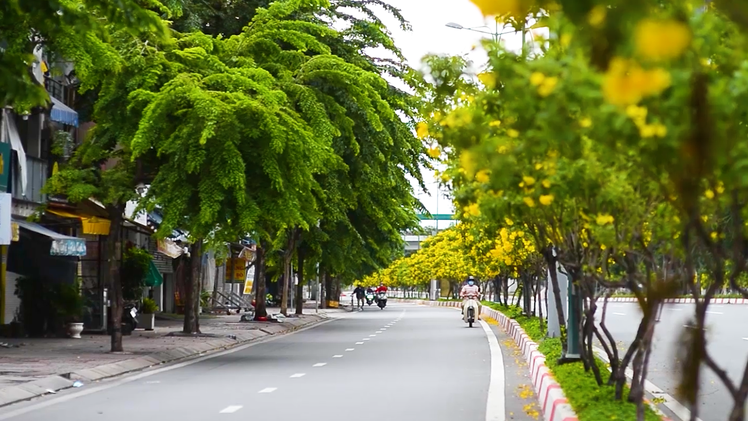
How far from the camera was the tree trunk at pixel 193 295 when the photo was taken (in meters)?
30.5

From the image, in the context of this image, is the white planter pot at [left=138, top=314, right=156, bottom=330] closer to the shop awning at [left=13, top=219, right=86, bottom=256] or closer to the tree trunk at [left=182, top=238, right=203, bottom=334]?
the tree trunk at [left=182, top=238, right=203, bottom=334]

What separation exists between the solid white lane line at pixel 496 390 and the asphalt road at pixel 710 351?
191 cm

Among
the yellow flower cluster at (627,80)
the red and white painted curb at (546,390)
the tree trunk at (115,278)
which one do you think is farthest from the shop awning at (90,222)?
the yellow flower cluster at (627,80)

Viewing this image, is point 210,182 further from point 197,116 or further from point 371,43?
point 371,43

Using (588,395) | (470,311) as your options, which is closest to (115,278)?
(588,395)

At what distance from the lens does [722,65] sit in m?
6.47

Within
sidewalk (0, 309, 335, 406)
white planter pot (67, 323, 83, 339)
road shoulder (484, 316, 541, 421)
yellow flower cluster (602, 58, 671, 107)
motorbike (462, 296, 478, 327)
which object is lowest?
road shoulder (484, 316, 541, 421)

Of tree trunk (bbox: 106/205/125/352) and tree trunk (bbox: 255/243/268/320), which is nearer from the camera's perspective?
tree trunk (bbox: 106/205/125/352)

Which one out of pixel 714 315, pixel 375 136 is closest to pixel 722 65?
pixel 375 136

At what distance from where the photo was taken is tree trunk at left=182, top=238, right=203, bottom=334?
3049 centimetres

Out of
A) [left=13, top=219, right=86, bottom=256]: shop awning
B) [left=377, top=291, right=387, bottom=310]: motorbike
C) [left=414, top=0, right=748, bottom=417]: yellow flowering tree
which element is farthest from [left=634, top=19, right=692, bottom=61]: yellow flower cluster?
[left=377, top=291, right=387, bottom=310]: motorbike

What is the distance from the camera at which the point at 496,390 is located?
53.5ft

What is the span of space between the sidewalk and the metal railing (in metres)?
3.22

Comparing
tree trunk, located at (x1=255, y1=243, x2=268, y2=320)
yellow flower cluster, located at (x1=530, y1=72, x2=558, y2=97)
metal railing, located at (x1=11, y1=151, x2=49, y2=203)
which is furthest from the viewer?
tree trunk, located at (x1=255, y1=243, x2=268, y2=320)
